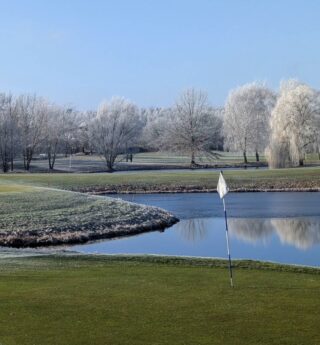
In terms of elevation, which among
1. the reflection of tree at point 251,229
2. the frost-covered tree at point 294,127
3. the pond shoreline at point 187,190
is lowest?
the reflection of tree at point 251,229

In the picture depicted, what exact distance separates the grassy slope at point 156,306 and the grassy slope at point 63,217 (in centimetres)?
1208

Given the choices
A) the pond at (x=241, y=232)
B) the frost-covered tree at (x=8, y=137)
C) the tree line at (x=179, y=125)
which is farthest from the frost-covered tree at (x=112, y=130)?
the pond at (x=241, y=232)

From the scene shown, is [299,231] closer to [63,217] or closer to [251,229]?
[251,229]

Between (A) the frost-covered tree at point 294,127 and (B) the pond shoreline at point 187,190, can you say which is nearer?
(B) the pond shoreline at point 187,190

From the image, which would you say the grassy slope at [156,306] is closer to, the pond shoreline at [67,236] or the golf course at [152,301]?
the golf course at [152,301]

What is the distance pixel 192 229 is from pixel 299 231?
5.28 m

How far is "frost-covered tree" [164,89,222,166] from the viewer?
89.6 meters

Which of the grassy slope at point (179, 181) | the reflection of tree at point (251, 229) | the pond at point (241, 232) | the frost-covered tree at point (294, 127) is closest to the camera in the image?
the pond at point (241, 232)

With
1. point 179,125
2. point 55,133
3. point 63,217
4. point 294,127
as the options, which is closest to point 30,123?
point 55,133

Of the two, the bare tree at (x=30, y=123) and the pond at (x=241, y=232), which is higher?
the bare tree at (x=30, y=123)

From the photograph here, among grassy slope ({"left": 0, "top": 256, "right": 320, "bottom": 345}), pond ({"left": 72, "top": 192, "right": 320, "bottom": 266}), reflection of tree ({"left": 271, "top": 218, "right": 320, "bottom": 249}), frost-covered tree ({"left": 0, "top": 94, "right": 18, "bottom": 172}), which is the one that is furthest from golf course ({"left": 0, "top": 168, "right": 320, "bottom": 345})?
frost-covered tree ({"left": 0, "top": 94, "right": 18, "bottom": 172})

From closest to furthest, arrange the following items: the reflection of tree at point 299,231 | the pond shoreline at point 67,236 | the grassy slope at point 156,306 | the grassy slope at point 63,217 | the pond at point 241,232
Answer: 1. the grassy slope at point 156,306
2. the pond at point 241,232
3. the reflection of tree at point 299,231
4. the pond shoreline at point 67,236
5. the grassy slope at point 63,217

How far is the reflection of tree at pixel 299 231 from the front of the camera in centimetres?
2400

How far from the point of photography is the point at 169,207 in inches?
1617
